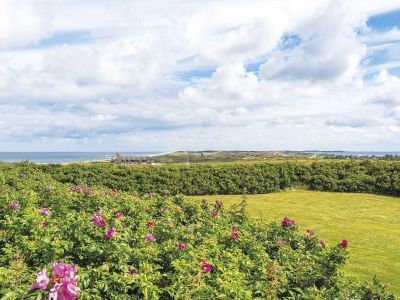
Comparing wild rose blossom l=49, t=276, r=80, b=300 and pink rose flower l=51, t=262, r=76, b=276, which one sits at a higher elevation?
pink rose flower l=51, t=262, r=76, b=276

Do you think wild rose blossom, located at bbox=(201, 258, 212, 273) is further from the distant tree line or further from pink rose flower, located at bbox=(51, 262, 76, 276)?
the distant tree line

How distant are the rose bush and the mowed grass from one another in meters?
1.31

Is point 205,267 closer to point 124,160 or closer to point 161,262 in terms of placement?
point 161,262

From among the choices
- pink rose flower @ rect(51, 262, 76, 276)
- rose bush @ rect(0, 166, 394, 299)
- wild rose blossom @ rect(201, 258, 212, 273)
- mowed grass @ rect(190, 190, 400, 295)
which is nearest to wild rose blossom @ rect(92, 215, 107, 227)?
rose bush @ rect(0, 166, 394, 299)

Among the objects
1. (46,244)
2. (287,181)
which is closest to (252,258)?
(46,244)

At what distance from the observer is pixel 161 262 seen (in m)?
4.73

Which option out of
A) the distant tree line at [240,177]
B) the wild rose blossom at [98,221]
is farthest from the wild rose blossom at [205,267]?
the distant tree line at [240,177]

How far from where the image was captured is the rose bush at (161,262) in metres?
3.56

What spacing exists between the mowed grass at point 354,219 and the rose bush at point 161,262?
51.4 inches

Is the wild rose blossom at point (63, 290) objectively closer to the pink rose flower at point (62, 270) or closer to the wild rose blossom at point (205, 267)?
the pink rose flower at point (62, 270)

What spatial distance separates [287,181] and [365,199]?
4894mm

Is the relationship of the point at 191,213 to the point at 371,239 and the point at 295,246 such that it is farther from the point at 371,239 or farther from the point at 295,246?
the point at 371,239

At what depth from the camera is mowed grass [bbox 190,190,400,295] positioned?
901 centimetres

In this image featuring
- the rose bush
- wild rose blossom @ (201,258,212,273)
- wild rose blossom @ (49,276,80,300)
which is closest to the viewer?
wild rose blossom @ (49,276,80,300)
